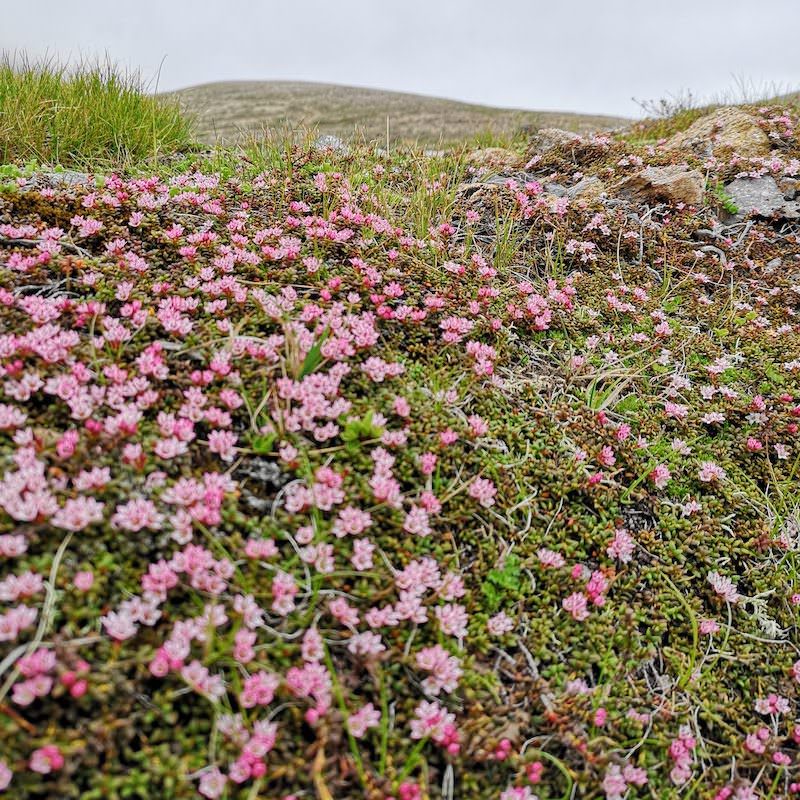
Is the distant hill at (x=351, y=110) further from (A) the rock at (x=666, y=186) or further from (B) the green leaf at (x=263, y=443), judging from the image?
(B) the green leaf at (x=263, y=443)

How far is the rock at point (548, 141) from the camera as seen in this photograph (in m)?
8.11

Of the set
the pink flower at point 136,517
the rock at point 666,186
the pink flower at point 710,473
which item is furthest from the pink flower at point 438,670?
the rock at point 666,186

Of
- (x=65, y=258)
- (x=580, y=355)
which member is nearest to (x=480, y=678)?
(x=580, y=355)

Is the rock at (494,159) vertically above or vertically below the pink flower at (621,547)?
above

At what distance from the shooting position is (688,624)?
3.26m

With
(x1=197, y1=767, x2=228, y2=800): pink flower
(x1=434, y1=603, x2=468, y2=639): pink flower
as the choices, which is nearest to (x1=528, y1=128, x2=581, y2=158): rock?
(x1=434, y1=603, x2=468, y2=639): pink flower

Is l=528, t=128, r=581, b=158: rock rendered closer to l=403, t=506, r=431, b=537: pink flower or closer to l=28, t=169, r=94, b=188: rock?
l=28, t=169, r=94, b=188: rock

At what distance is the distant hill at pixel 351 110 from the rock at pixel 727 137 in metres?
6.24

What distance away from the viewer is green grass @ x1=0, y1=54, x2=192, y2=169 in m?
6.92

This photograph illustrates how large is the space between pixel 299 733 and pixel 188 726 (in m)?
0.38

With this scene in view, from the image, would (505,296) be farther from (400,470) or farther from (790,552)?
(790,552)

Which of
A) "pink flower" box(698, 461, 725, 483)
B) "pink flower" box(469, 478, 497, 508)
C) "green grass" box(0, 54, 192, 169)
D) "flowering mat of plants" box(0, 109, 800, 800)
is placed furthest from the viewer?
"green grass" box(0, 54, 192, 169)

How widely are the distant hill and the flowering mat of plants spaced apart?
1106 cm

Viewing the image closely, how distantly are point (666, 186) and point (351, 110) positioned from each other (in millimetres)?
17899
